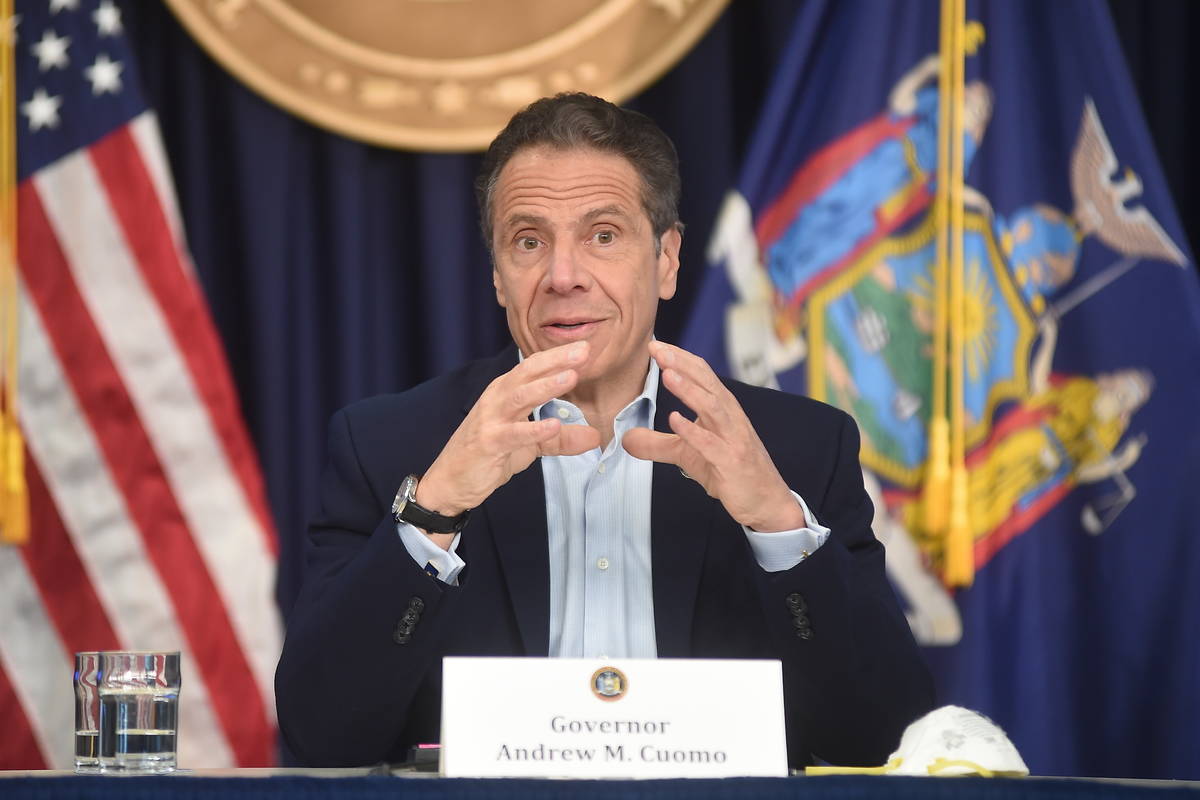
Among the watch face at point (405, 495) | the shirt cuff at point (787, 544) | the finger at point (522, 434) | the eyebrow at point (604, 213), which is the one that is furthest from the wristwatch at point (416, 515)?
the eyebrow at point (604, 213)

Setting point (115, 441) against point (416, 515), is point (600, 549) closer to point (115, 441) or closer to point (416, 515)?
point (416, 515)

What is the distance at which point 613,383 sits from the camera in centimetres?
229

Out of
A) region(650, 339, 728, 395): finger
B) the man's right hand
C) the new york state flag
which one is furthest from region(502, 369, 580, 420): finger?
the new york state flag

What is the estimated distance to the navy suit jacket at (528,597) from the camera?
5.87ft

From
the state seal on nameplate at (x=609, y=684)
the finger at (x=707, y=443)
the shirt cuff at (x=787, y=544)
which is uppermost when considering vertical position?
the finger at (x=707, y=443)

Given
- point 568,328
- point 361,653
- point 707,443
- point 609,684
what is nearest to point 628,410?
point 568,328

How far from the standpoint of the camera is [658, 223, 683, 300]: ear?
7.77 ft

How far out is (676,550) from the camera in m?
2.09

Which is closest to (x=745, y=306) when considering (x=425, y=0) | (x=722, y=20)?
(x=722, y=20)

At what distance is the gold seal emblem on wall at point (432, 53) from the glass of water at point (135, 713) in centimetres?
180

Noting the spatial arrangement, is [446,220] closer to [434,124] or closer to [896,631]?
[434,124]

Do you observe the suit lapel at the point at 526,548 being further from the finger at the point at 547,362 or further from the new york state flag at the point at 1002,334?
the new york state flag at the point at 1002,334

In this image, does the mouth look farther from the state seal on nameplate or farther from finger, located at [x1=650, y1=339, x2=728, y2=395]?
the state seal on nameplate

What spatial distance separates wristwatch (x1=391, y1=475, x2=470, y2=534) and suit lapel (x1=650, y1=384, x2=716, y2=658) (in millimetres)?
396
